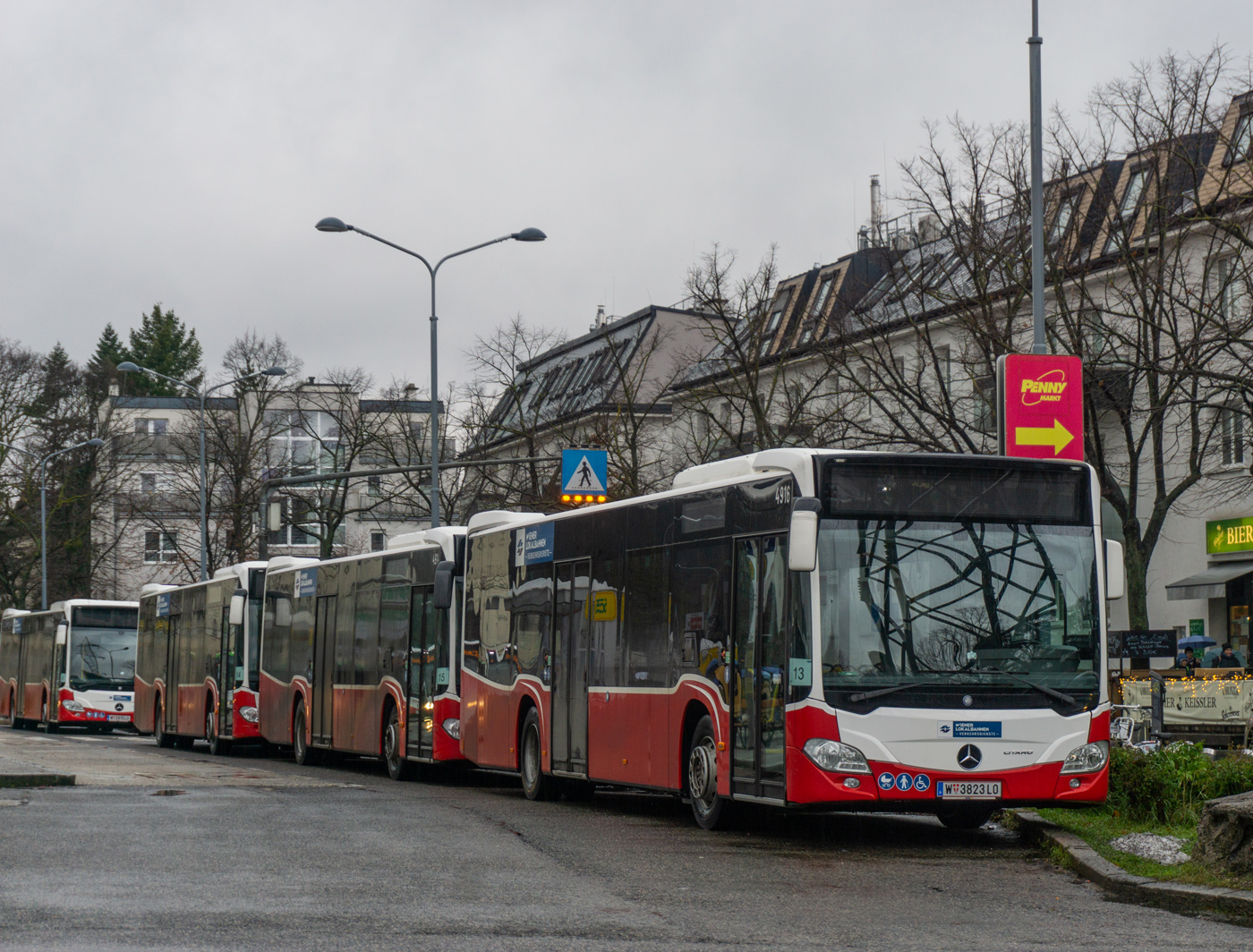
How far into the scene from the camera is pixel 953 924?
915 cm

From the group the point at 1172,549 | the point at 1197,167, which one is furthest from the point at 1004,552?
the point at 1172,549

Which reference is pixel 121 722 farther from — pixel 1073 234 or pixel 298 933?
pixel 298 933

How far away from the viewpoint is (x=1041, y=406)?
18750mm

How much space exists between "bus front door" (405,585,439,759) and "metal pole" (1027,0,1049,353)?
7.63 metres

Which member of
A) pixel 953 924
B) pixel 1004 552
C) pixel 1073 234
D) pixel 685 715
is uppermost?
pixel 1073 234

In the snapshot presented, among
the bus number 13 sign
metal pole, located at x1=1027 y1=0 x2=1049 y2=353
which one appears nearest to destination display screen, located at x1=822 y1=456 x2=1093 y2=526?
the bus number 13 sign

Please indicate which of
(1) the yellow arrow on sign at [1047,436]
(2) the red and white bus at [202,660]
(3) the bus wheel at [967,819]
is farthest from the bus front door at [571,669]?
(2) the red and white bus at [202,660]

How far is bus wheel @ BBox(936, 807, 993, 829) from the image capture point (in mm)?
14297

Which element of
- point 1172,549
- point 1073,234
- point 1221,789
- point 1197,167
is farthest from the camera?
point 1172,549

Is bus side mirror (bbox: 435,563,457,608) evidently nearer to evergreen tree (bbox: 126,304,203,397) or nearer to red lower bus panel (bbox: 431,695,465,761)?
red lower bus panel (bbox: 431,695,465,761)

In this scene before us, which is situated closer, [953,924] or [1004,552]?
[953,924]

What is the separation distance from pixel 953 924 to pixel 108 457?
198 ft

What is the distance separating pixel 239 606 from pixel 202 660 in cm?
314

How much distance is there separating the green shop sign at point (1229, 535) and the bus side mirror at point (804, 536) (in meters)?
27.9
